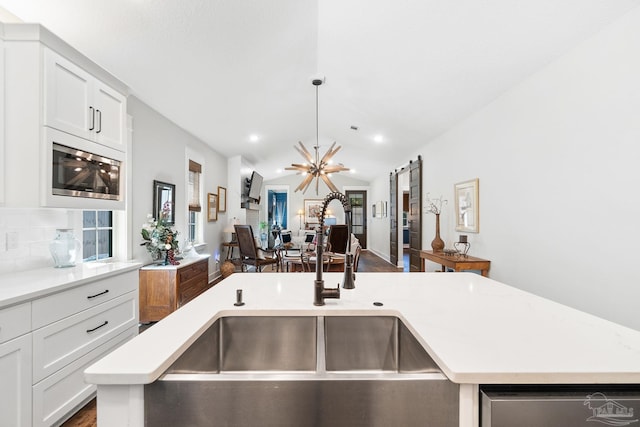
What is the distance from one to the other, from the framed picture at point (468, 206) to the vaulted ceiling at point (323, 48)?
2.96ft

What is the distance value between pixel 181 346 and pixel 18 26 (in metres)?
2.05

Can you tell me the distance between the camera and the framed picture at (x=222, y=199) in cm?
559

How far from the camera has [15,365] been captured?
1298mm

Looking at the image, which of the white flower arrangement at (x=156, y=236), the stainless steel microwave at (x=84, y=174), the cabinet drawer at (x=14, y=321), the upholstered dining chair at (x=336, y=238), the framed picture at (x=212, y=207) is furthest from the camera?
the framed picture at (x=212, y=207)

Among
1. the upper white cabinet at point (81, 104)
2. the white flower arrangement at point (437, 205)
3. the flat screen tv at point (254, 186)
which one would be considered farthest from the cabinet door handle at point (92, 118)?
the flat screen tv at point (254, 186)

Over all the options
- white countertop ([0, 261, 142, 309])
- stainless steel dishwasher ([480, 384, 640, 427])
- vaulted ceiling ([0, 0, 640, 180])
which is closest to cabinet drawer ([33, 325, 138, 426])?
white countertop ([0, 261, 142, 309])

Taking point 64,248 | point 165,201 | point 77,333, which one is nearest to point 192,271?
point 165,201

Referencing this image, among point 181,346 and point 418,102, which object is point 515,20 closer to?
point 418,102

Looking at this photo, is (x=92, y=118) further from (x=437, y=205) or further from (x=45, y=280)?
(x=437, y=205)

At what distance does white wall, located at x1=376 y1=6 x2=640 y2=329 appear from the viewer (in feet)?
5.60

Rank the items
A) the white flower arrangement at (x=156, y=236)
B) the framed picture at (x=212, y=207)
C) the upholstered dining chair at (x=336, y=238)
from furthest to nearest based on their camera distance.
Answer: the framed picture at (x=212, y=207)
the upholstered dining chair at (x=336, y=238)
the white flower arrangement at (x=156, y=236)

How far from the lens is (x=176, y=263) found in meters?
3.15

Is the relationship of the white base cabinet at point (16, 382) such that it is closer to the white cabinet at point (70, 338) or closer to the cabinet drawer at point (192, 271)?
the white cabinet at point (70, 338)

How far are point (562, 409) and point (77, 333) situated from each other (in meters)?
2.22
